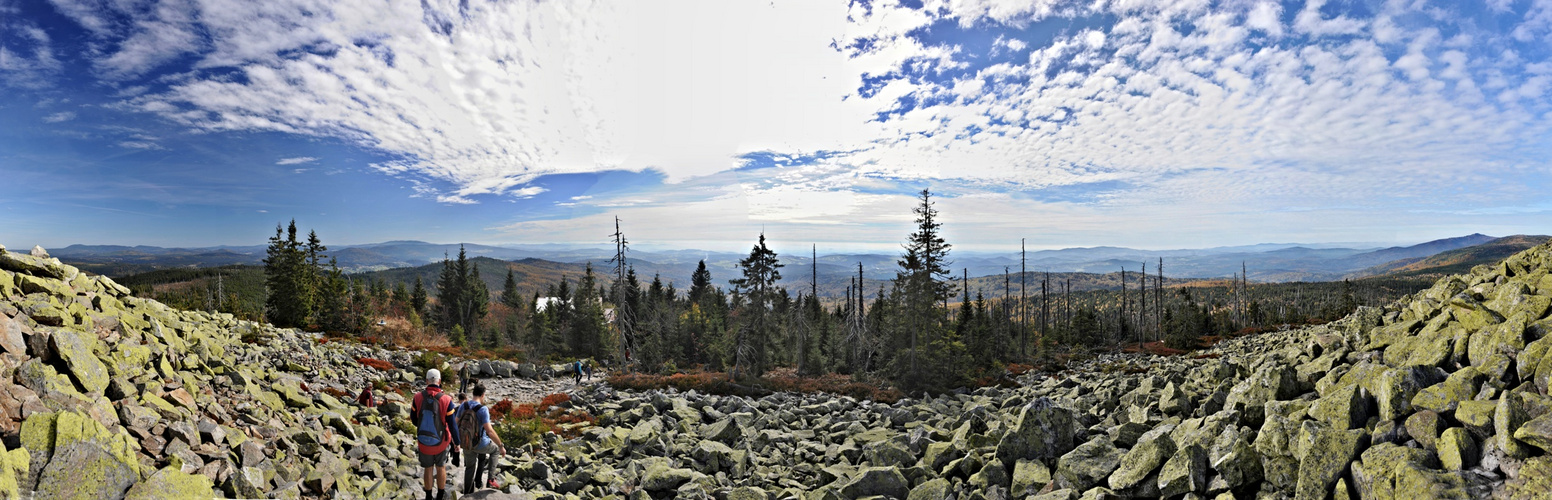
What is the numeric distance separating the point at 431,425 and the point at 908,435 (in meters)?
11.9

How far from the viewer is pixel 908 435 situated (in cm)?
1543

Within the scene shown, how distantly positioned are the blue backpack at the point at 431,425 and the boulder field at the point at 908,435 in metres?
1.16

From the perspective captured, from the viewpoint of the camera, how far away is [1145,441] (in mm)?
9469

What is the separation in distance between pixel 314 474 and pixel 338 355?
1613 cm

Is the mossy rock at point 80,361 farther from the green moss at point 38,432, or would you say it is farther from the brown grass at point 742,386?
the brown grass at point 742,386

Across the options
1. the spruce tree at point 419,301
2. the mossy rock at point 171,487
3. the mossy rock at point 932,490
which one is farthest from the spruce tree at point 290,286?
the mossy rock at point 932,490

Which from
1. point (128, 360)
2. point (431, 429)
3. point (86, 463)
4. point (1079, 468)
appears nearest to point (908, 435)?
point (1079, 468)

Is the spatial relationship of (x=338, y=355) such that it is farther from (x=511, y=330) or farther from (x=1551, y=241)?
(x=511, y=330)

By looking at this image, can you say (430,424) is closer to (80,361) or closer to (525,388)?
(80,361)

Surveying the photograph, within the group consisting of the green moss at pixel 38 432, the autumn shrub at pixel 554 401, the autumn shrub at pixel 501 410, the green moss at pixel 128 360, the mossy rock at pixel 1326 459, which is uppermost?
the green moss at pixel 128 360

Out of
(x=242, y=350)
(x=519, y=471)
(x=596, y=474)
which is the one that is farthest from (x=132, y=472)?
(x=242, y=350)

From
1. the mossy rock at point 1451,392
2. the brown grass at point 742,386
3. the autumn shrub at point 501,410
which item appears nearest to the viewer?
the mossy rock at point 1451,392

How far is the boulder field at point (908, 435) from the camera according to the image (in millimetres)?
5980

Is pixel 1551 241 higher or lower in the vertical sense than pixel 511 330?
higher
